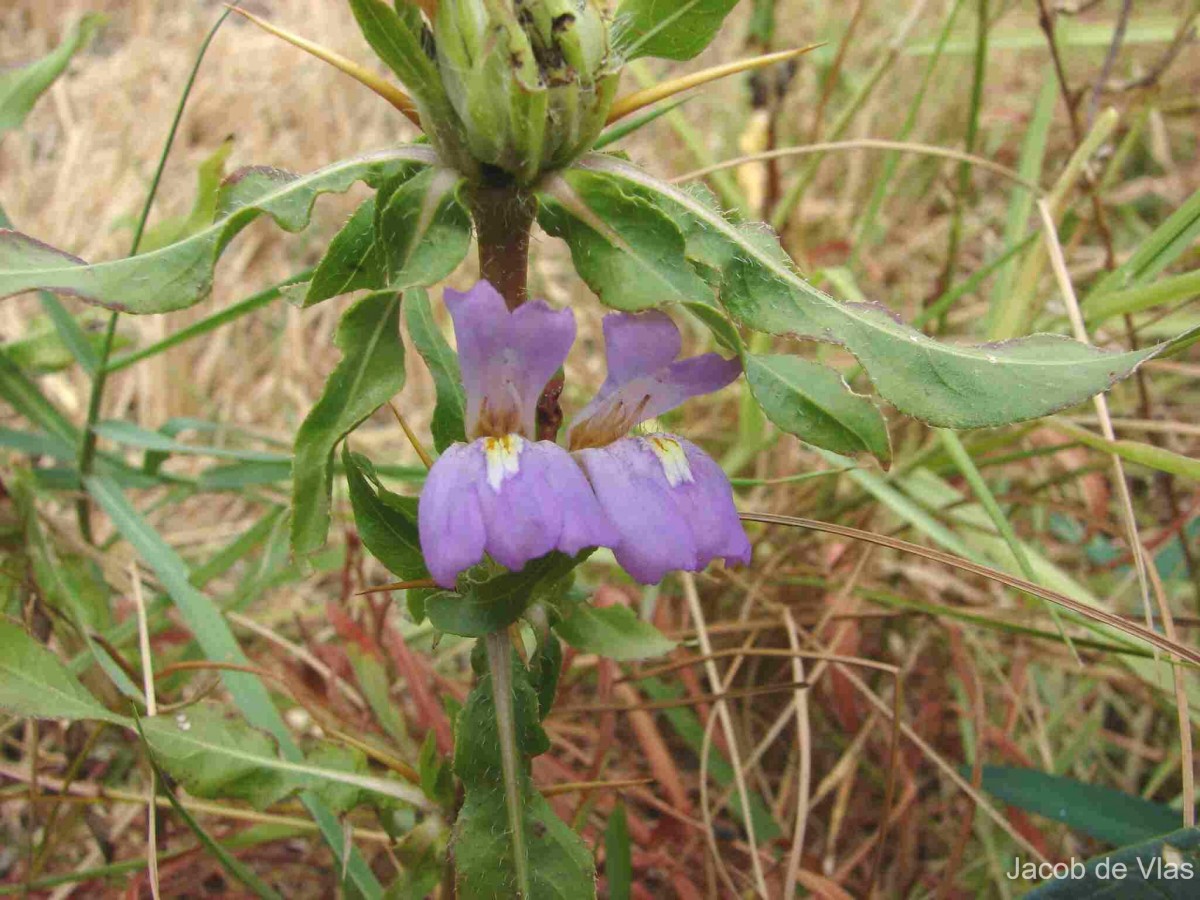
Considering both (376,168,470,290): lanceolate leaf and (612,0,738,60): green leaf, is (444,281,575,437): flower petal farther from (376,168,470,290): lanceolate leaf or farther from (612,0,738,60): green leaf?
(612,0,738,60): green leaf

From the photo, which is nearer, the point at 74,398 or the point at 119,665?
the point at 119,665

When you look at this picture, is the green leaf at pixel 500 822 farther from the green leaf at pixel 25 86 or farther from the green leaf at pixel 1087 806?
the green leaf at pixel 25 86

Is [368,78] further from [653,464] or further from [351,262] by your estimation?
[653,464]

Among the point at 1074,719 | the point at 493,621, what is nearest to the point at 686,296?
the point at 493,621

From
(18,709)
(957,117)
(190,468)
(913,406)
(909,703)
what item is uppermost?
(957,117)

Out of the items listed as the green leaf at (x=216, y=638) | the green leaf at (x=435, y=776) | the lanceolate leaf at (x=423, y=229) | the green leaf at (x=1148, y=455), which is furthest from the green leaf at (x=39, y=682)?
the green leaf at (x=1148, y=455)

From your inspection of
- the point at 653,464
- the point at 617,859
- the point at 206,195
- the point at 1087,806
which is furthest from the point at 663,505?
the point at 206,195

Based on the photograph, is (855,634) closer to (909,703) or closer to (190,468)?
(909,703)
